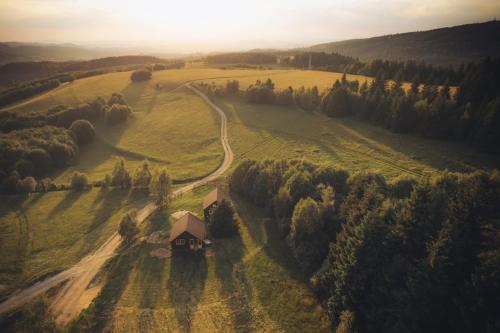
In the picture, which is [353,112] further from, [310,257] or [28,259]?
[28,259]

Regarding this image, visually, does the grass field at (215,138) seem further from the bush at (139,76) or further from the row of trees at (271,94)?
the bush at (139,76)

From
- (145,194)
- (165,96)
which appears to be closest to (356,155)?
(145,194)

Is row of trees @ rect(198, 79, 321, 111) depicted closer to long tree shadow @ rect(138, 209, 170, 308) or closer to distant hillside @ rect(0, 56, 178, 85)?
long tree shadow @ rect(138, 209, 170, 308)

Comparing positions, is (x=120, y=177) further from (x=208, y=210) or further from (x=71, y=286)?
(x=71, y=286)

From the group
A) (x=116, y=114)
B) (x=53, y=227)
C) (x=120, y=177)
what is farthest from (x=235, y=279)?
(x=116, y=114)

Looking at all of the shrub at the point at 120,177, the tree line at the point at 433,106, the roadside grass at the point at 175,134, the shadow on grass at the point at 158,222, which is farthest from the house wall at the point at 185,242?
the tree line at the point at 433,106

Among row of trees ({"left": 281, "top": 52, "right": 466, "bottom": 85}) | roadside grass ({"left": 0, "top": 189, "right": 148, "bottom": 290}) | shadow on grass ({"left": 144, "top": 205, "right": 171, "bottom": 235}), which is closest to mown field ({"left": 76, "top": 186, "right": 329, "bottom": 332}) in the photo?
shadow on grass ({"left": 144, "top": 205, "right": 171, "bottom": 235})
